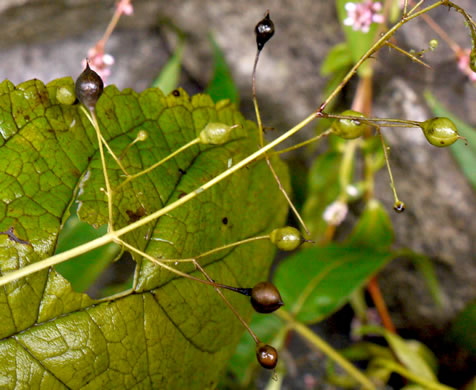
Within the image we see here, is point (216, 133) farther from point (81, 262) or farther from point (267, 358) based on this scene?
point (81, 262)

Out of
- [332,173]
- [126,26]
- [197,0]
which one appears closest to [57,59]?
[126,26]

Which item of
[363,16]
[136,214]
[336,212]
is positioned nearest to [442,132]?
[136,214]

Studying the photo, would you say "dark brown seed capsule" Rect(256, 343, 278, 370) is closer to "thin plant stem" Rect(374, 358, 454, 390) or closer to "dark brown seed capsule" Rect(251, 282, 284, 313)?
"dark brown seed capsule" Rect(251, 282, 284, 313)

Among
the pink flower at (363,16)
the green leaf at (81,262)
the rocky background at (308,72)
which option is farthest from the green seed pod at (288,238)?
the rocky background at (308,72)

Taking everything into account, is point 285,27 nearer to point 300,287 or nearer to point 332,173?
point 332,173

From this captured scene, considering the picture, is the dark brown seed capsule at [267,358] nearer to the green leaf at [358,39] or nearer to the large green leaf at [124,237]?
the large green leaf at [124,237]

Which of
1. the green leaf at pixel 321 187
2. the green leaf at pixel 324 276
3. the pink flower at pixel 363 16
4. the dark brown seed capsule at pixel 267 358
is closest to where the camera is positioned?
the dark brown seed capsule at pixel 267 358

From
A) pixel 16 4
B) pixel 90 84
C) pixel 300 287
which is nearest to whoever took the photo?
pixel 90 84
